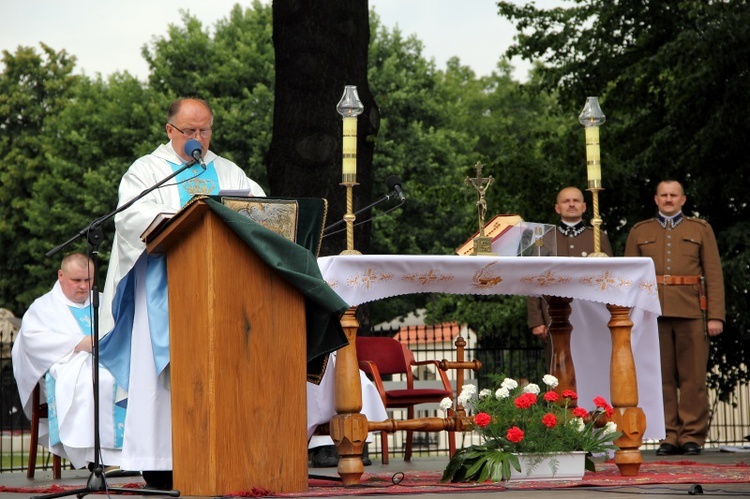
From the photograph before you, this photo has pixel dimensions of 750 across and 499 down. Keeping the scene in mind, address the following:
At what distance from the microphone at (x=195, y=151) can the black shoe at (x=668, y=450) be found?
5.42 metres

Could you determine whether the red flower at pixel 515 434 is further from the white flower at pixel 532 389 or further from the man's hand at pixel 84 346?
the man's hand at pixel 84 346

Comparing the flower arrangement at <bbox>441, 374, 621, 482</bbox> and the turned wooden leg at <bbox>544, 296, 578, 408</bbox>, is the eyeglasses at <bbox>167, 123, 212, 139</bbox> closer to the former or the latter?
the flower arrangement at <bbox>441, 374, 621, 482</bbox>

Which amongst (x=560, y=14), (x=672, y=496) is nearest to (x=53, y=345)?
(x=672, y=496)

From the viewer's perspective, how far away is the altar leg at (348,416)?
7.07m

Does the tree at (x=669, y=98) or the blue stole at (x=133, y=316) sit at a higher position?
the tree at (x=669, y=98)

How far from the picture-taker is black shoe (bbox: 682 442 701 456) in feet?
33.8

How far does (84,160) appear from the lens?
3141cm

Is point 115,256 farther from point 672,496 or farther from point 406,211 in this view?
point 406,211

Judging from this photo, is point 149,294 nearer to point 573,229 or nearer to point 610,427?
point 610,427

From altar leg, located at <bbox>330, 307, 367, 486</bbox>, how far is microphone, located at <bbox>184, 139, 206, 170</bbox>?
4.43 feet

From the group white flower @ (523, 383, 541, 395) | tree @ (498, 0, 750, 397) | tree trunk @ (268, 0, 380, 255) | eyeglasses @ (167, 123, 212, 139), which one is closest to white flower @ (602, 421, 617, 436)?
white flower @ (523, 383, 541, 395)

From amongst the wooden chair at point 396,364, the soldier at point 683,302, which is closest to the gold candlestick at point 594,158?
the soldier at point 683,302

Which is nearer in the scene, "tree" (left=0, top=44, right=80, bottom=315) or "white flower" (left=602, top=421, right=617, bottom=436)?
"white flower" (left=602, top=421, right=617, bottom=436)

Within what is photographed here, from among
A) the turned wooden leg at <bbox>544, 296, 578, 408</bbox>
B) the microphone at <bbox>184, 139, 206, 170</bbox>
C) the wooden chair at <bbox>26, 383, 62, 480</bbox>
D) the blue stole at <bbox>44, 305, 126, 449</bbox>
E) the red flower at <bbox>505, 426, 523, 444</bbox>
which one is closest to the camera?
the microphone at <bbox>184, 139, 206, 170</bbox>
